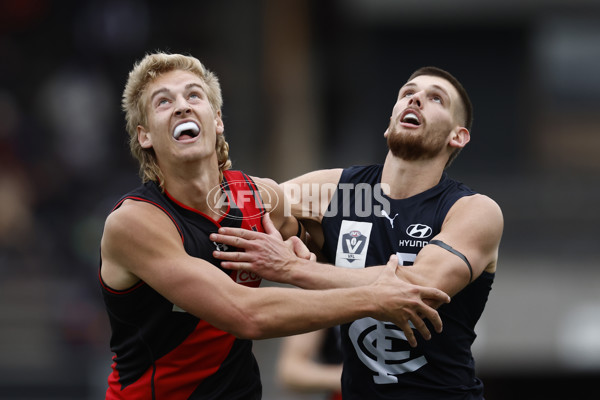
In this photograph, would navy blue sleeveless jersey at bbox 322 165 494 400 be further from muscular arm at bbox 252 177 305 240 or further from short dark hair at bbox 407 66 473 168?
short dark hair at bbox 407 66 473 168

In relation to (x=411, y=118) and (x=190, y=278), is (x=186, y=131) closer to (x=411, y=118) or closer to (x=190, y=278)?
(x=190, y=278)

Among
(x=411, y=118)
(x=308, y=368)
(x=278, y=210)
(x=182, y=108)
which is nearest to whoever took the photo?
(x=182, y=108)

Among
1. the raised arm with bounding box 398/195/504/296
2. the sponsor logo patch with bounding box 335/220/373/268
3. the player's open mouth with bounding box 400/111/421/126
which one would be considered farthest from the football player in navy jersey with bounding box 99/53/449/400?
the player's open mouth with bounding box 400/111/421/126

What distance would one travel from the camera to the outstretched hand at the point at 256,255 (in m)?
4.82

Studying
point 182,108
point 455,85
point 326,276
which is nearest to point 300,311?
point 326,276

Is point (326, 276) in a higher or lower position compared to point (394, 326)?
higher

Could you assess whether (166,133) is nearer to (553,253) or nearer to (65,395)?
(65,395)

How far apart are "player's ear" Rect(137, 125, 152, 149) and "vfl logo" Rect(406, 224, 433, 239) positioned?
1.61 m

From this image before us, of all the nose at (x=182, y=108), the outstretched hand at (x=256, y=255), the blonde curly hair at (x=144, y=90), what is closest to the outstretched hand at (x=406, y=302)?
the outstretched hand at (x=256, y=255)

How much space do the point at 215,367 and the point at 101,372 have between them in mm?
7309

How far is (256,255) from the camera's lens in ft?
15.9

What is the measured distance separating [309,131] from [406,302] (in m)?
11.4

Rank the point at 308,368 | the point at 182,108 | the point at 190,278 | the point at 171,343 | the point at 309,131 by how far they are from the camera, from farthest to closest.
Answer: the point at 309,131 → the point at 308,368 → the point at 182,108 → the point at 171,343 → the point at 190,278

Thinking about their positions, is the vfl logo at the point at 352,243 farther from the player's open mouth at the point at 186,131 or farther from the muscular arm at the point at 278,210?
the player's open mouth at the point at 186,131
